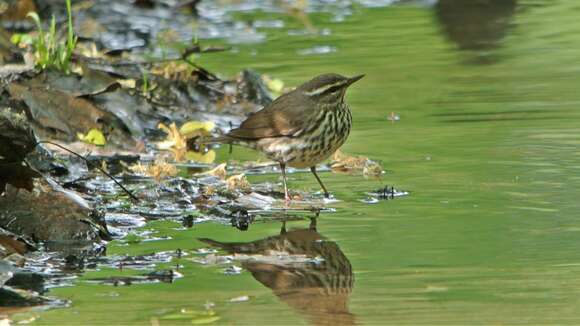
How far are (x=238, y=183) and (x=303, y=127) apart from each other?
29.7 inches

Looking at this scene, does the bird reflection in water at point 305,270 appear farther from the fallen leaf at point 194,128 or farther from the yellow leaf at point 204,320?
the fallen leaf at point 194,128

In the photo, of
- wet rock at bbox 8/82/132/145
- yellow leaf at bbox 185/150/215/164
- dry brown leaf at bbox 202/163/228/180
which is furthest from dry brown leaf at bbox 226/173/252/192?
wet rock at bbox 8/82/132/145

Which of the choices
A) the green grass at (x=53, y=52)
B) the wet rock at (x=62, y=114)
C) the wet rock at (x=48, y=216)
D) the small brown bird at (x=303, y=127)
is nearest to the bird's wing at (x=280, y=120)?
the small brown bird at (x=303, y=127)

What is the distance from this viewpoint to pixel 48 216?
21.4 feet

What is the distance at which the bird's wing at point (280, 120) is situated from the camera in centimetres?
831

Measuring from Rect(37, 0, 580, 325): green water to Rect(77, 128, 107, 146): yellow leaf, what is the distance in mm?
850

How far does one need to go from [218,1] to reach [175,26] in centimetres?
172

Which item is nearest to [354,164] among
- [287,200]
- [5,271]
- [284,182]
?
[284,182]

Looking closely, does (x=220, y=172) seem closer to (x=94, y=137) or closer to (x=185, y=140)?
(x=185, y=140)

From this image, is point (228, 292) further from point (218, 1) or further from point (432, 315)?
point (218, 1)

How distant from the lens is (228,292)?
5469 millimetres

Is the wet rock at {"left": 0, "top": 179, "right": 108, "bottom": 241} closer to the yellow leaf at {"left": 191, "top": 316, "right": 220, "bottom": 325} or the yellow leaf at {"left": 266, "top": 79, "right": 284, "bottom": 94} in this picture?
the yellow leaf at {"left": 191, "top": 316, "right": 220, "bottom": 325}

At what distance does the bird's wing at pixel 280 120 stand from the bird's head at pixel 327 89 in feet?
0.18

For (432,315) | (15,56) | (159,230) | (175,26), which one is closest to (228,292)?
(432,315)
